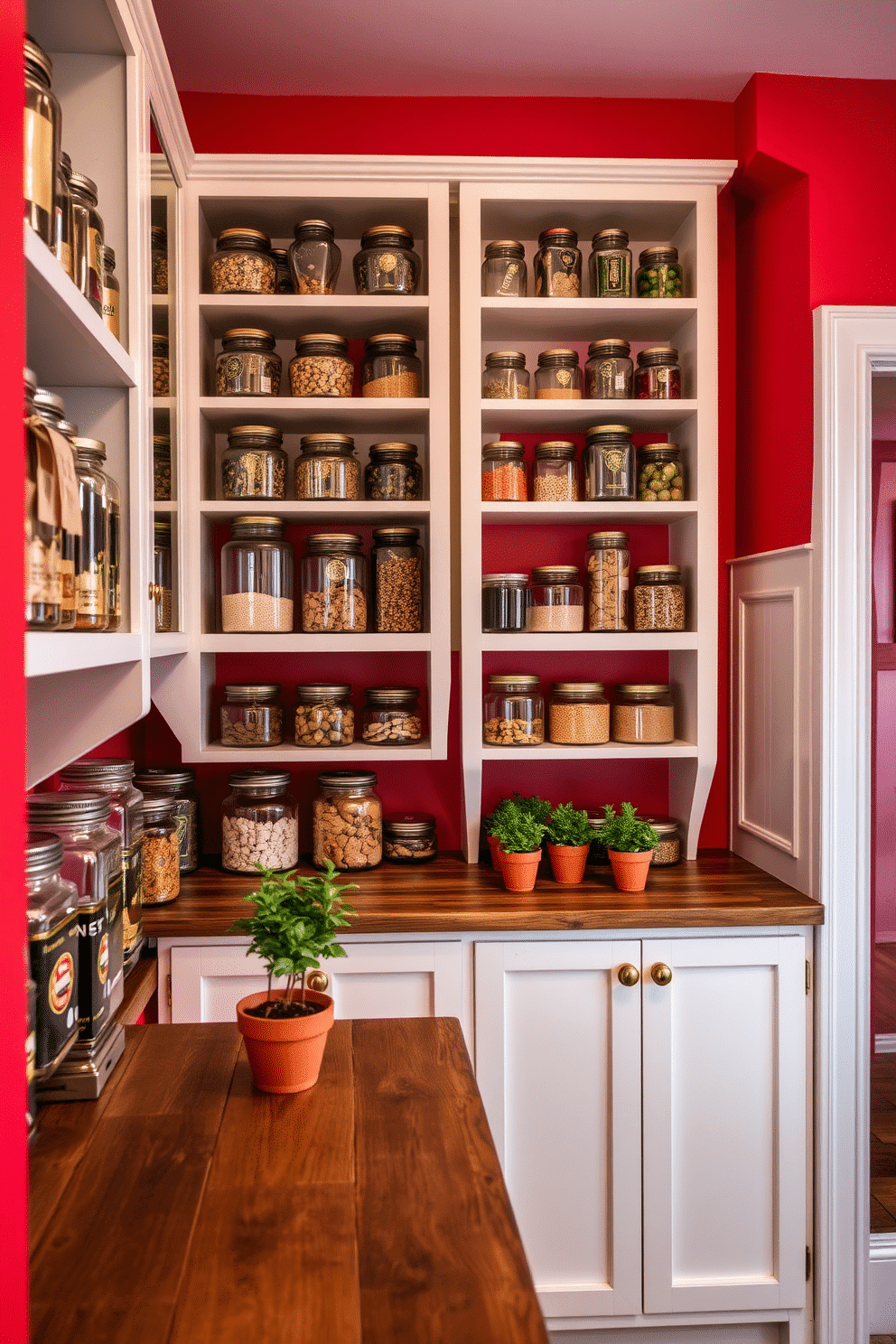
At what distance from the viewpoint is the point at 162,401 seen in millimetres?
1811

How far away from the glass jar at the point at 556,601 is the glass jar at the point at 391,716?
332mm

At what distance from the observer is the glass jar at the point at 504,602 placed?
219 centimetres

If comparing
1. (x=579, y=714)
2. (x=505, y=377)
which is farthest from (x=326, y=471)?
(x=579, y=714)

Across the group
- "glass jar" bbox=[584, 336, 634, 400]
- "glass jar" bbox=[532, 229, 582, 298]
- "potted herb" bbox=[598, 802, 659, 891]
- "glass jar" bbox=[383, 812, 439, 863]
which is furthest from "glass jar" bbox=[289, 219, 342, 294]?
Answer: "potted herb" bbox=[598, 802, 659, 891]

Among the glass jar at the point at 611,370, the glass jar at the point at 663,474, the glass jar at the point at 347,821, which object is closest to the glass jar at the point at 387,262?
the glass jar at the point at 611,370

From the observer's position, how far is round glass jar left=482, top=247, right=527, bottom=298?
218 cm

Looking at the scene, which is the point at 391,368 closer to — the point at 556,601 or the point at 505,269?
the point at 505,269

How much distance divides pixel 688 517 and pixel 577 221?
2.49ft

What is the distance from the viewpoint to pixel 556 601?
2197mm

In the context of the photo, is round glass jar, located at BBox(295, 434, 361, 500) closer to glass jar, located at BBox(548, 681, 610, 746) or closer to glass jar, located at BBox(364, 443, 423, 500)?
glass jar, located at BBox(364, 443, 423, 500)

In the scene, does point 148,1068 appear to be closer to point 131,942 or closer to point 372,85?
point 131,942

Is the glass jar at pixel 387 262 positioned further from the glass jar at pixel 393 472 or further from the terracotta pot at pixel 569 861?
the terracotta pot at pixel 569 861

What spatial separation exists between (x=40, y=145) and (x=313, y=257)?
3.97 feet

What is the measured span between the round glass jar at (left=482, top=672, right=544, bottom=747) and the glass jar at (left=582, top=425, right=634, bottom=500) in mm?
462
